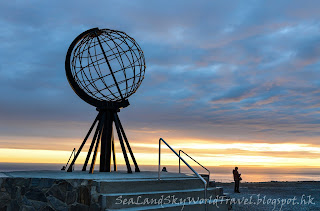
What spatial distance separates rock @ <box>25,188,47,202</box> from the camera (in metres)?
7.64

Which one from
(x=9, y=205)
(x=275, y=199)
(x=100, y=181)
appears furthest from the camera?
(x=275, y=199)

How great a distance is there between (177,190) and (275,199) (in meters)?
6.48

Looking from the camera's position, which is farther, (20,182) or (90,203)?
(20,182)

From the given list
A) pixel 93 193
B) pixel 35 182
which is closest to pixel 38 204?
pixel 35 182

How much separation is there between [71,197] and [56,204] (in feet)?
1.63

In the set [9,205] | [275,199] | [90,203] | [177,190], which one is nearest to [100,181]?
[90,203]

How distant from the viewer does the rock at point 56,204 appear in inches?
292

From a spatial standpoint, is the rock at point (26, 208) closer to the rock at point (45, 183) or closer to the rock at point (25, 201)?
the rock at point (25, 201)

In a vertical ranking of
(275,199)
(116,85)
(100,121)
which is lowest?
(275,199)

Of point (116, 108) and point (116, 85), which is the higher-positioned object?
point (116, 85)

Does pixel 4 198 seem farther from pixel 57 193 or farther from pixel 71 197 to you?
pixel 71 197

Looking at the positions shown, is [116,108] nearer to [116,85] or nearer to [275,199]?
[116,85]

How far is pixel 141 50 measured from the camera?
11719mm

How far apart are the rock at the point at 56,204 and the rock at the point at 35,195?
0.19 metres
